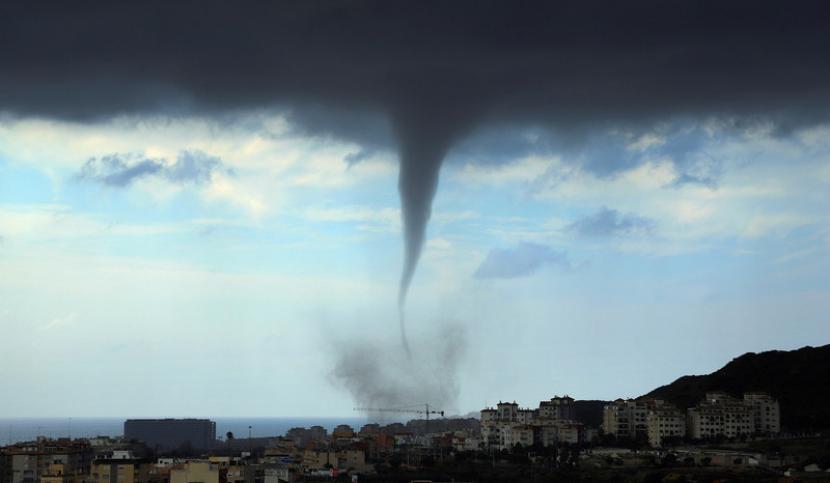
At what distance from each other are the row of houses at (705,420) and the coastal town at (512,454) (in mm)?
85

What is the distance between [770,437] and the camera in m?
99.1

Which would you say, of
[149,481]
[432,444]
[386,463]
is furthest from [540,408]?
[149,481]

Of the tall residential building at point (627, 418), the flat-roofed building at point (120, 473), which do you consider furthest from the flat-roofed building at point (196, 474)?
the tall residential building at point (627, 418)

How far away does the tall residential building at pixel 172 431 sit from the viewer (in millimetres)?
158875

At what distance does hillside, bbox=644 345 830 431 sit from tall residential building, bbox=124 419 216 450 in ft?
163

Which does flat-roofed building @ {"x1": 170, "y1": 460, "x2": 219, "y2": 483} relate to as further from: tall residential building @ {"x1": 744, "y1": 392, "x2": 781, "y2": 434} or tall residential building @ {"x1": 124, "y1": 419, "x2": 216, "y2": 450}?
tall residential building @ {"x1": 124, "y1": 419, "x2": 216, "y2": 450}

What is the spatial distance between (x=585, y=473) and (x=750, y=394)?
35.1 m

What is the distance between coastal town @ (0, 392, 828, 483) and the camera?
78.9 meters

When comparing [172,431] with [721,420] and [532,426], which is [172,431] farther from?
[721,420]

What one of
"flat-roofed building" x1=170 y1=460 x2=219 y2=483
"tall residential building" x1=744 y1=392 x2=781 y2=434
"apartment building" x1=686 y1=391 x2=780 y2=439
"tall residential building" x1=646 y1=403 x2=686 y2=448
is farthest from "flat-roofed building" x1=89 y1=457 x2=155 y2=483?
"tall residential building" x1=744 y1=392 x2=781 y2=434

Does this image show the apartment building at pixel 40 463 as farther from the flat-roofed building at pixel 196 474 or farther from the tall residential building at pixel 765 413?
the tall residential building at pixel 765 413

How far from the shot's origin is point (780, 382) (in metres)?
123

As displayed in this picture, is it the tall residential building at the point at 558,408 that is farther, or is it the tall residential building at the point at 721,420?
the tall residential building at the point at 558,408

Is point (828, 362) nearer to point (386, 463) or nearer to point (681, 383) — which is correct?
point (681, 383)
